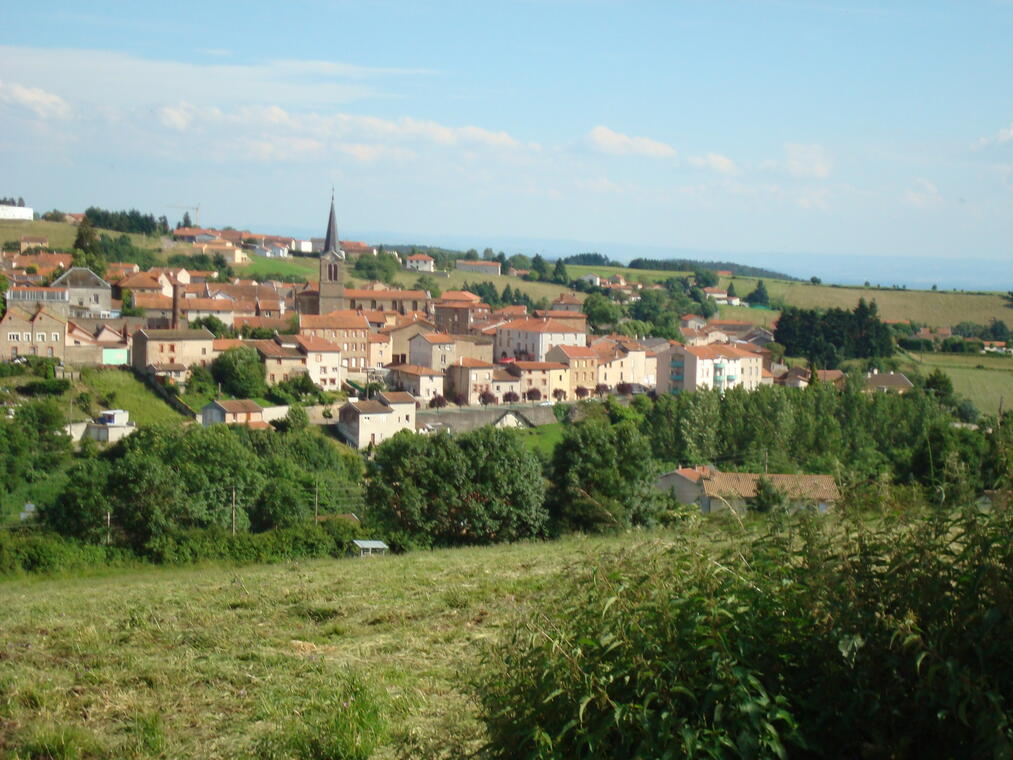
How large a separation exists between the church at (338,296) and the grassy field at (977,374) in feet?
93.1

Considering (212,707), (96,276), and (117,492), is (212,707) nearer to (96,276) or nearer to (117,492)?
(117,492)

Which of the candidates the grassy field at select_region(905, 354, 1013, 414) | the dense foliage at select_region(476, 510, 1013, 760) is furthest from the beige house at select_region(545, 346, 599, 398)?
the dense foliage at select_region(476, 510, 1013, 760)

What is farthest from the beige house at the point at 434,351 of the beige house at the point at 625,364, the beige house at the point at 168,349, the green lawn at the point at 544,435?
the beige house at the point at 168,349

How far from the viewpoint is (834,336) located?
59.9 m

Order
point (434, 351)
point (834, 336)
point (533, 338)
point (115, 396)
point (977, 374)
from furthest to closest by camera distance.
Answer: point (834, 336) → point (533, 338) → point (434, 351) → point (977, 374) → point (115, 396)

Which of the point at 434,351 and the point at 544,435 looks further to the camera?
the point at 434,351

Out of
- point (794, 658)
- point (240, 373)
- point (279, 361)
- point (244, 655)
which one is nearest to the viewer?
point (794, 658)

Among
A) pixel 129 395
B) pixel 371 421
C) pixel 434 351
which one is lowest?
pixel 371 421

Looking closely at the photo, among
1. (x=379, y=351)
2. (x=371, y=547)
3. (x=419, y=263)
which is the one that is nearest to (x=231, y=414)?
(x=379, y=351)

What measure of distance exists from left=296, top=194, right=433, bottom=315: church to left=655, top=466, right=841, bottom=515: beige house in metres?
37.4

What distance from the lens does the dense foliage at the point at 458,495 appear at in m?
14.9

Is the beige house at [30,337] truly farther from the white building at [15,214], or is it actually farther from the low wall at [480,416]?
the white building at [15,214]

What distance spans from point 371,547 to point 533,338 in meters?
42.1

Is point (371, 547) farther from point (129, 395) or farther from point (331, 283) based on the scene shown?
point (331, 283)
